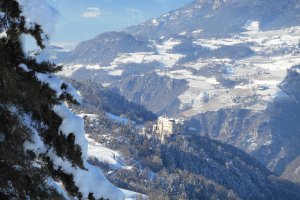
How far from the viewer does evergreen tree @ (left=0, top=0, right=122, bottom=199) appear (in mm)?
15445

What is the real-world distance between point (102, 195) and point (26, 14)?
5.25 metres

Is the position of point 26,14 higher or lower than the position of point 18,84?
higher

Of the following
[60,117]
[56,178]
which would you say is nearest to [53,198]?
[56,178]

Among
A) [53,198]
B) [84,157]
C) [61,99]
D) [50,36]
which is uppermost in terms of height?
[50,36]

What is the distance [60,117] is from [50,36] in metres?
2.07

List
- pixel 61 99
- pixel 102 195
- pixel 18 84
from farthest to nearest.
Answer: pixel 102 195 < pixel 61 99 < pixel 18 84

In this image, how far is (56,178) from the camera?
16.9m

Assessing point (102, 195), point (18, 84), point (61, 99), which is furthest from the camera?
point (102, 195)

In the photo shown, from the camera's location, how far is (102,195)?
17469 mm

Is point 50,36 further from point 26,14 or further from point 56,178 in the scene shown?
point 56,178

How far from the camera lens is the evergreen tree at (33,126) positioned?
15445 millimetres

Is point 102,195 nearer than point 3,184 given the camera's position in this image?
No

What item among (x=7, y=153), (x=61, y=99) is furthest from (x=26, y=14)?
(x=7, y=153)

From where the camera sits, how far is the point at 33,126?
1642 cm
